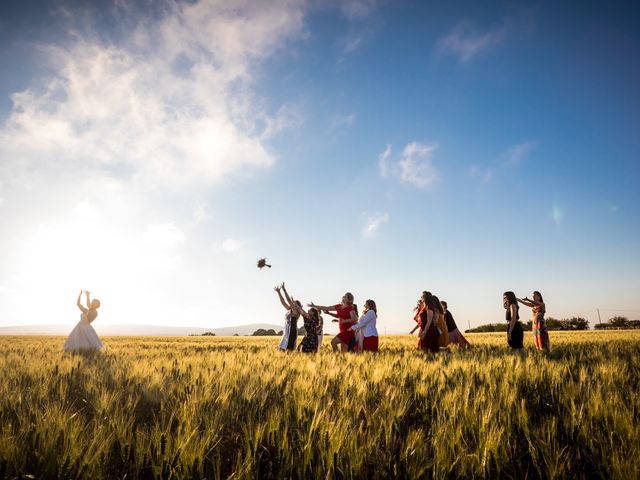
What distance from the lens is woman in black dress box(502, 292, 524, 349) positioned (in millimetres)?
11258

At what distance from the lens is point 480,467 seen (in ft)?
6.13

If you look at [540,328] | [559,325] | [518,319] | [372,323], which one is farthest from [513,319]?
[559,325]

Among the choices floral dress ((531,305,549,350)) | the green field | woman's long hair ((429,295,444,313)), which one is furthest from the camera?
floral dress ((531,305,549,350))

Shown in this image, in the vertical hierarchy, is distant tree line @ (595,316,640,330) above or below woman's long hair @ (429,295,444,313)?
below

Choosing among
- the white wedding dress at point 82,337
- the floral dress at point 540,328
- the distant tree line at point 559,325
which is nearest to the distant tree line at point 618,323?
the distant tree line at point 559,325

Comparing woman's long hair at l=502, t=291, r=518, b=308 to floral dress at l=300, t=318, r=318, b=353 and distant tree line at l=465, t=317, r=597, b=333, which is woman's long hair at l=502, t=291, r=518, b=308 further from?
distant tree line at l=465, t=317, r=597, b=333

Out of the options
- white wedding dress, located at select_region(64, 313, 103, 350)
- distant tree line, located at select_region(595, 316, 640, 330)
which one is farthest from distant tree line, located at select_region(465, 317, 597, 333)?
white wedding dress, located at select_region(64, 313, 103, 350)

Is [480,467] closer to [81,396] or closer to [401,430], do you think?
[401,430]

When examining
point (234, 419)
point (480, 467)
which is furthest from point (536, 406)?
point (234, 419)

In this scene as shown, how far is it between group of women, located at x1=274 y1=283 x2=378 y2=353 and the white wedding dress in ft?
21.5

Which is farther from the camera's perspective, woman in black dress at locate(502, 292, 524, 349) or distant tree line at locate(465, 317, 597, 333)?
distant tree line at locate(465, 317, 597, 333)

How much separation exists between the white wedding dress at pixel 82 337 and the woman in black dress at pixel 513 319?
1394 cm

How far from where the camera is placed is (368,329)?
37.3 feet

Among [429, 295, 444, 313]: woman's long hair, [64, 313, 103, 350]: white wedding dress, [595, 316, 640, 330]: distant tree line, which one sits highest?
[429, 295, 444, 313]: woman's long hair
